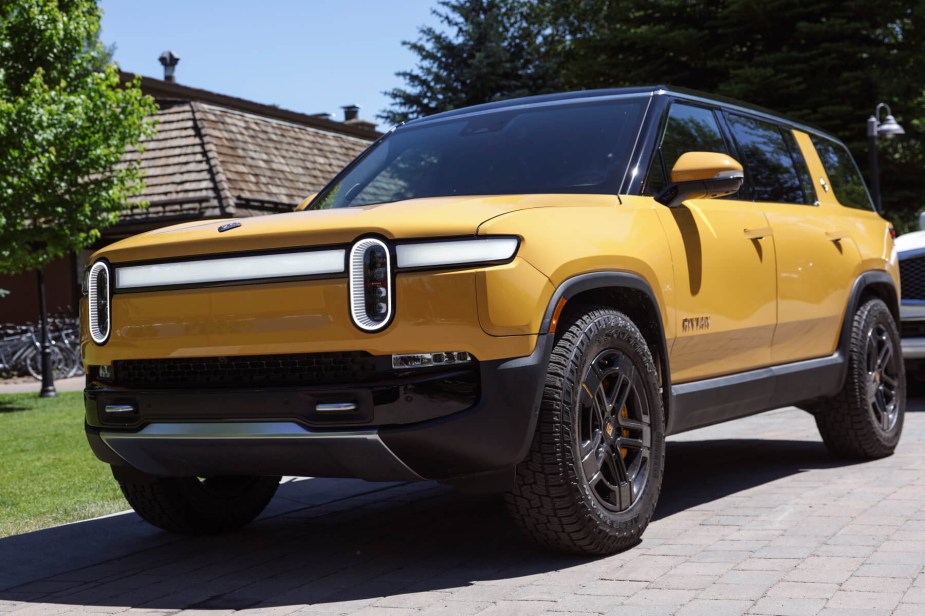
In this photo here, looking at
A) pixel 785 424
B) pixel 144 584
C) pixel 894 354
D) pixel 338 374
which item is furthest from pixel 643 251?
pixel 785 424

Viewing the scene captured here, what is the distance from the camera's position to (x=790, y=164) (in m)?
6.87

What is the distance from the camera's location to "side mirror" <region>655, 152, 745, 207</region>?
518 centimetres

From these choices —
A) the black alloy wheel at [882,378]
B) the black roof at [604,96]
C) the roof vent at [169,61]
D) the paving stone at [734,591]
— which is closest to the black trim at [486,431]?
the paving stone at [734,591]

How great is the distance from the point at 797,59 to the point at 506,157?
20.3 m

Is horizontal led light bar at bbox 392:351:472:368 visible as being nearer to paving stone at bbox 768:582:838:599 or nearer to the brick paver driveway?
the brick paver driveway

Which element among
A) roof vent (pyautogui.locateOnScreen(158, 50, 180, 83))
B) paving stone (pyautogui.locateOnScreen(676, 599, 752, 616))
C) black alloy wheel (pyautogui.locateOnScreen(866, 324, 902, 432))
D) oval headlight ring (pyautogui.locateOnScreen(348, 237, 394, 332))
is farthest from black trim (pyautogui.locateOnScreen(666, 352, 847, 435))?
roof vent (pyautogui.locateOnScreen(158, 50, 180, 83))

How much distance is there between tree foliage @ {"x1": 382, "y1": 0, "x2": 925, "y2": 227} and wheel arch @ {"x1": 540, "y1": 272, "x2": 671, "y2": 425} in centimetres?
1958

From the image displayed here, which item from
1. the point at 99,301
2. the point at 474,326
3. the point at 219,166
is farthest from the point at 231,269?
the point at 219,166

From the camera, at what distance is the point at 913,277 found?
33.7 ft

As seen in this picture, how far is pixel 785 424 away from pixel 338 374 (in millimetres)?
6296

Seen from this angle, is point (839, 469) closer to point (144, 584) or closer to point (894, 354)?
point (894, 354)

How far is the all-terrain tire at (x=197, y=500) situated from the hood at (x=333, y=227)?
3.30ft

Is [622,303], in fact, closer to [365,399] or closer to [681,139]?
[681,139]

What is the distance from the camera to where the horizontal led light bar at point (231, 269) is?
4.27m
